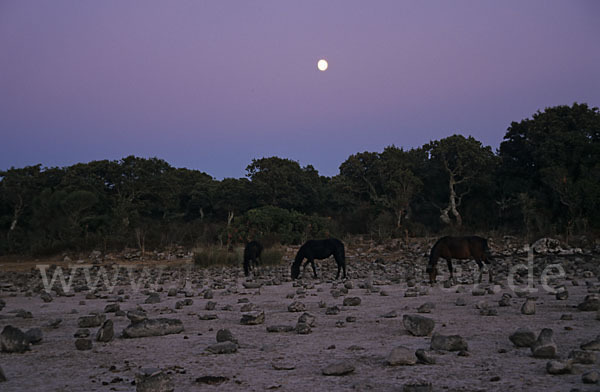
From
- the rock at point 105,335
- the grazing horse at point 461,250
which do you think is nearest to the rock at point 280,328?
the rock at point 105,335

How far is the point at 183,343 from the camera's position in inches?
208

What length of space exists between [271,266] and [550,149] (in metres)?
23.4

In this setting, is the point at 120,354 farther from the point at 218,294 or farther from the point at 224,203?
the point at 224,203

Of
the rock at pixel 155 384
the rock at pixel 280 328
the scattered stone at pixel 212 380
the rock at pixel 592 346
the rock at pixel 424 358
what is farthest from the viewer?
the rock at pixel 280 328

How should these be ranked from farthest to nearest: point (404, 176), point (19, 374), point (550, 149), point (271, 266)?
1. point (404, 176)
2. point (550, 149)
3. point (271, 266)
4. point (19, 374)

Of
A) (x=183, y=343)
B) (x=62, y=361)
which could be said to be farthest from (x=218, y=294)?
(x=62, y=361)

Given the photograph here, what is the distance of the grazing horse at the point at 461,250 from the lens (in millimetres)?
11391

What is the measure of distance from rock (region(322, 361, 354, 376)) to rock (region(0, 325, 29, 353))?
3.27 metres

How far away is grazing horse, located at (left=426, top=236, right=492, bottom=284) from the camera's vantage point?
1139 cm

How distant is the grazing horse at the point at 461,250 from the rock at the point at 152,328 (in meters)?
7.01

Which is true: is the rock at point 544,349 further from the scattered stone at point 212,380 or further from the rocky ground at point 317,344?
the scattered stone at point 212,380

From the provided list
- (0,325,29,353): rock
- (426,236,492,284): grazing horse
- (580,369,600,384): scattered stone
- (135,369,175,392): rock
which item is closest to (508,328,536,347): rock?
(580,369,600,384): scattered stone

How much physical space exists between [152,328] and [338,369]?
2842 mm

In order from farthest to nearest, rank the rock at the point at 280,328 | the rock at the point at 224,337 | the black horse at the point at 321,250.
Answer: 1. the black horse at the point at 321,250
2. the rock at the point at 280,328
3. the rock at the point at 224,337
